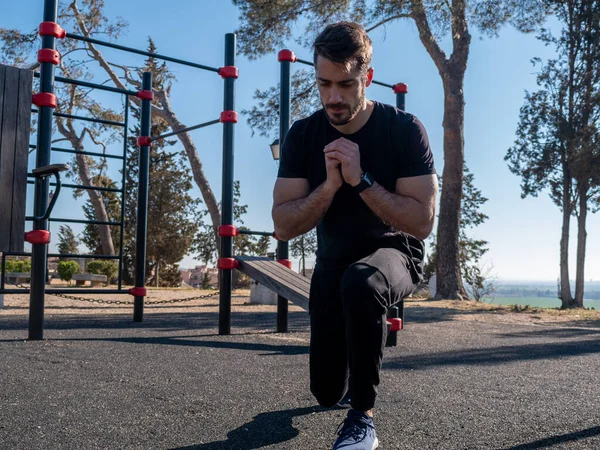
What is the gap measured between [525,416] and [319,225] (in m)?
1.20

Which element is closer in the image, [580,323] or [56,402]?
[56,402]

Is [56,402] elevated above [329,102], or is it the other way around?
[329,102]

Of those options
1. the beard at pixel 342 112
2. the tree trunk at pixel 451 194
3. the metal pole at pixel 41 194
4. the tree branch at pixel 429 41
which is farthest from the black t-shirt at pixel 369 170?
the tree branch at pixel 429 41

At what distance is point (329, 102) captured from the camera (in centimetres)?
205

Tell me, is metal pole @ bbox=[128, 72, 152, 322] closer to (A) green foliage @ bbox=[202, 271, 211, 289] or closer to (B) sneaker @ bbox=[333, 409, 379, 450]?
(B) sneaker @ bbox=[333, 409, 379, 450]

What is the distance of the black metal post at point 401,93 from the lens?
582 cm

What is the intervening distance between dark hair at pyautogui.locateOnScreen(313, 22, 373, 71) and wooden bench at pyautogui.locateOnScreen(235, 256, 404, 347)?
251cm

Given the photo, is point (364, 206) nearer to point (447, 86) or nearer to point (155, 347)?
point (155, 347)

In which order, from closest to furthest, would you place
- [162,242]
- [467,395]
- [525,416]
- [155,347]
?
[525,416] → [467,395] → [155,347] → [162,242]

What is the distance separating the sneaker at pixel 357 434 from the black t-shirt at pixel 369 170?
0.54 m

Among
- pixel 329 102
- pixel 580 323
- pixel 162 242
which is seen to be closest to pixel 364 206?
pixel 329 102

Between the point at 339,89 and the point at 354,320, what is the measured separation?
0.77 metres

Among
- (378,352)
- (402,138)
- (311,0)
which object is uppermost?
(311,0)

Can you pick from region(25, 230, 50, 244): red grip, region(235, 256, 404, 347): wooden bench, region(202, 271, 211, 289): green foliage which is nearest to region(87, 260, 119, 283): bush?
region(202, 271, 211, 289): green foliage
